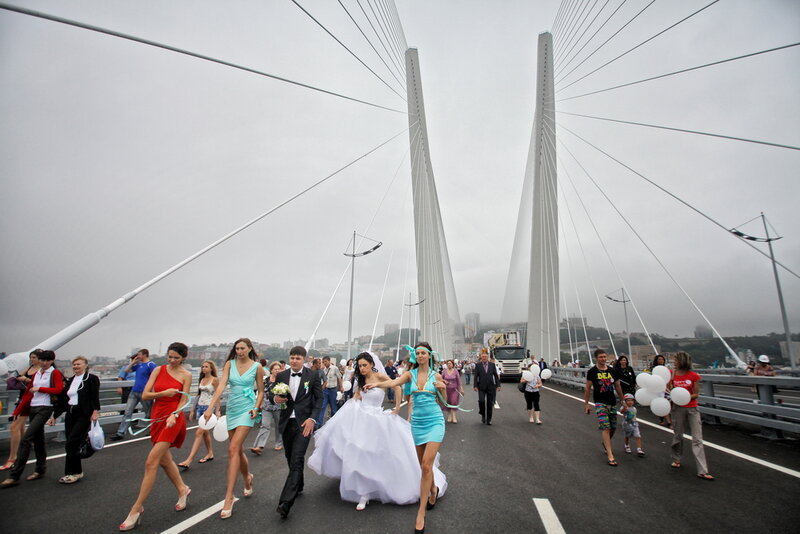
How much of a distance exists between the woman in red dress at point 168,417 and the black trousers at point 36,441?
7.57 ft

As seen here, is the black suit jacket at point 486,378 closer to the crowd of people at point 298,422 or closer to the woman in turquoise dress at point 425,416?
the crowd of people at point 298,422

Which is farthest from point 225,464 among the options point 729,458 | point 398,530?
point 729,458

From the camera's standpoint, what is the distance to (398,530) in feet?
11.7

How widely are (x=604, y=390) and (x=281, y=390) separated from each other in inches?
214

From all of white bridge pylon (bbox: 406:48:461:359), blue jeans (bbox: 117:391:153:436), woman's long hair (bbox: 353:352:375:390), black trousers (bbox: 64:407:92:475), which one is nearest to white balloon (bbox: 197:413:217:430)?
black trousers (bbox: 64:407:92:475)

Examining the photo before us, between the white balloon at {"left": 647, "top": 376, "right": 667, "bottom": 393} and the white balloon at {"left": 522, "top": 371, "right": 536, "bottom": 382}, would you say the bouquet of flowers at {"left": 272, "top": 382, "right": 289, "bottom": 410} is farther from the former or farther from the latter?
the white balloon at {"left": 522, "top": 371, "right": 536, "bottom": 382}

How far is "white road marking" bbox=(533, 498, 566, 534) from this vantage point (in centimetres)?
343

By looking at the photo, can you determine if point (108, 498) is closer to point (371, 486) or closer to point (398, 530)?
point (371, 486)

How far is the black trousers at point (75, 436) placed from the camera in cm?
514

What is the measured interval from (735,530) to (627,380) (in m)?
3.88

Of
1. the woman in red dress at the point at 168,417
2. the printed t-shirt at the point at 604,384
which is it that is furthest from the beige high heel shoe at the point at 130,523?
the printed t-shirt at the point at 604,384

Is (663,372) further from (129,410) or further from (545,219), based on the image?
(545,219)

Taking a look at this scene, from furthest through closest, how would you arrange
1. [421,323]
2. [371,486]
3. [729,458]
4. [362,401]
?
[421,323] < [729,458] < [362,401] < [371,486]

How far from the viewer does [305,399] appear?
15.4 feet
